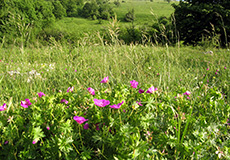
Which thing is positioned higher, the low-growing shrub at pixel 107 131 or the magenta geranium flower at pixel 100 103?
the magenta geranium flower at pixel 100 103

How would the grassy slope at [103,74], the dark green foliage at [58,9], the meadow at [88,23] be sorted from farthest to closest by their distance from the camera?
the dark green foliage at [58,9], the meadow at [88,23], the grassy slope at [103,74]

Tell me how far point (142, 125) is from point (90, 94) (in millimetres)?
532

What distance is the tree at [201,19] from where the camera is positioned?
37.4ft

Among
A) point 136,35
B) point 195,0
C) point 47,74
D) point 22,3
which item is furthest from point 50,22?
point 47,74

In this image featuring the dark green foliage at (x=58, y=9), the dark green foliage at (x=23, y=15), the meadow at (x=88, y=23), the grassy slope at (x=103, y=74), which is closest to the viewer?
the grassy slope at (x=103, y=74)

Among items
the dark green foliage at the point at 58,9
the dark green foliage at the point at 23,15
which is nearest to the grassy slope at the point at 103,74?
the dark green foliage at the point at 23,15

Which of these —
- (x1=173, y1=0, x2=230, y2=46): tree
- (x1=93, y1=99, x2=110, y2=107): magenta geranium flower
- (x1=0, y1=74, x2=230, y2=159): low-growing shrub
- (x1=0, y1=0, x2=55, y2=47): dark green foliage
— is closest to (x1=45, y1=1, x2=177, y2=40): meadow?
(x1=0, y1=0, x2=55, y2=47): dark green foliage

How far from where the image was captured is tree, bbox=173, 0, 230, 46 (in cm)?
1140

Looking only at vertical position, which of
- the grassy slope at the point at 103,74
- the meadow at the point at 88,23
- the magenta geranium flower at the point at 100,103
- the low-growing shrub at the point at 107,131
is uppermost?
the magenta geranium flower at the point at 100,103

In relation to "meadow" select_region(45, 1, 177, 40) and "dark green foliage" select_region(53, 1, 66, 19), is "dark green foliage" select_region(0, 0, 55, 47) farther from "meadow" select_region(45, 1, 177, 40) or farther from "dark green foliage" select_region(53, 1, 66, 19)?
"dark green foliage" select_region(53, 1, 66, 19)

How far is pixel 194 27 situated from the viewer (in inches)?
490

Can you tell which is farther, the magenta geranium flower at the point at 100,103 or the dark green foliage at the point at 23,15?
the dark green foliage at the point at 23,15

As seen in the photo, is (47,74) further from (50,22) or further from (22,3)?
(50,22)

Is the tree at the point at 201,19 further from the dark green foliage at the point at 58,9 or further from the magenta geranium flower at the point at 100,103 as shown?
the dark green foliage at the point at 58,9
